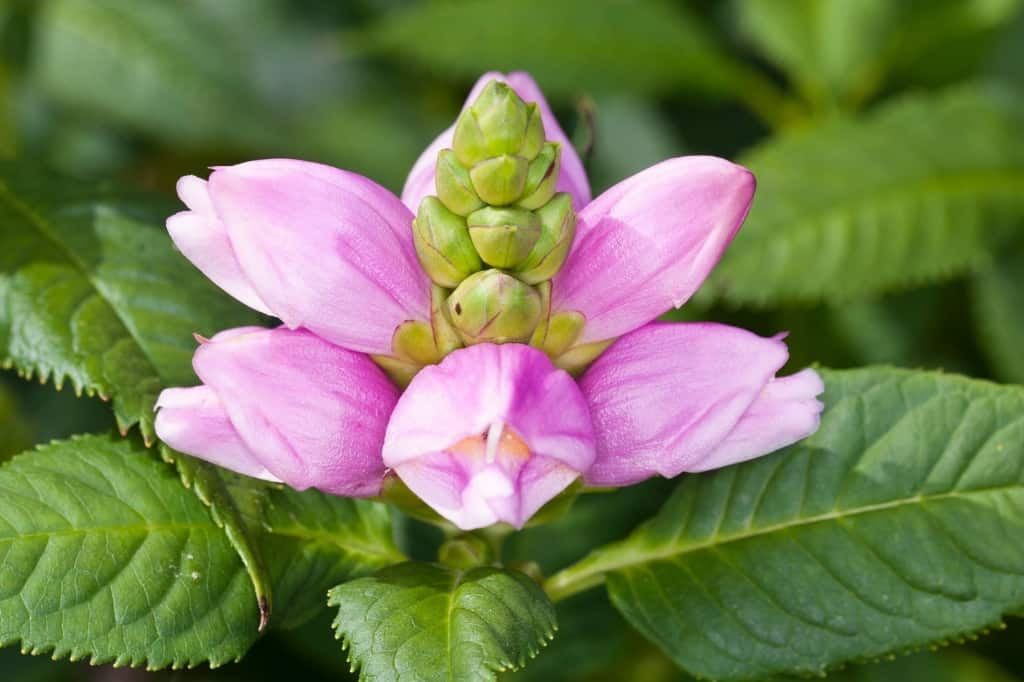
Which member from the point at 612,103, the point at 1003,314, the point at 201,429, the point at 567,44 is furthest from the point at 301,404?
the point at 612,103

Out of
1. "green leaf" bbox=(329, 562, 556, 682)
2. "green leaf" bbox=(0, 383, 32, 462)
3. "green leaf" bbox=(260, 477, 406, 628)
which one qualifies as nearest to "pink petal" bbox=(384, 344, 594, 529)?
"green leaf" bbox=(329, 562, 556, 682)

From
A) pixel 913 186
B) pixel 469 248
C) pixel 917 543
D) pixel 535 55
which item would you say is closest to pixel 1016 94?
pixel 913 186

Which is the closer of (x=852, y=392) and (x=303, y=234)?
(x=303, y=234)

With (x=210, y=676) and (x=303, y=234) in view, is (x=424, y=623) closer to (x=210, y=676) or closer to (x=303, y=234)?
(x=303, y=234)

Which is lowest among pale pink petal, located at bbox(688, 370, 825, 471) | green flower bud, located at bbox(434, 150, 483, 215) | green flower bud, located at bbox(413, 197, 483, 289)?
pale pink petal, located at bbox(688, 370, 825, 471)

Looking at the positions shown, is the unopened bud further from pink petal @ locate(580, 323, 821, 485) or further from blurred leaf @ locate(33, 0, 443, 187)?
blurred leaf @ locate(33, 0, 443, 187)

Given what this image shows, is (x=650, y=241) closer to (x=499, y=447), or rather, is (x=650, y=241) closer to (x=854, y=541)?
(x=499, y=447)

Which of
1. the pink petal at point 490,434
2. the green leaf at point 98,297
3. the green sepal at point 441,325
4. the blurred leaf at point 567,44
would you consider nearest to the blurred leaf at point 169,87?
the blurred leaf at point 567,44
